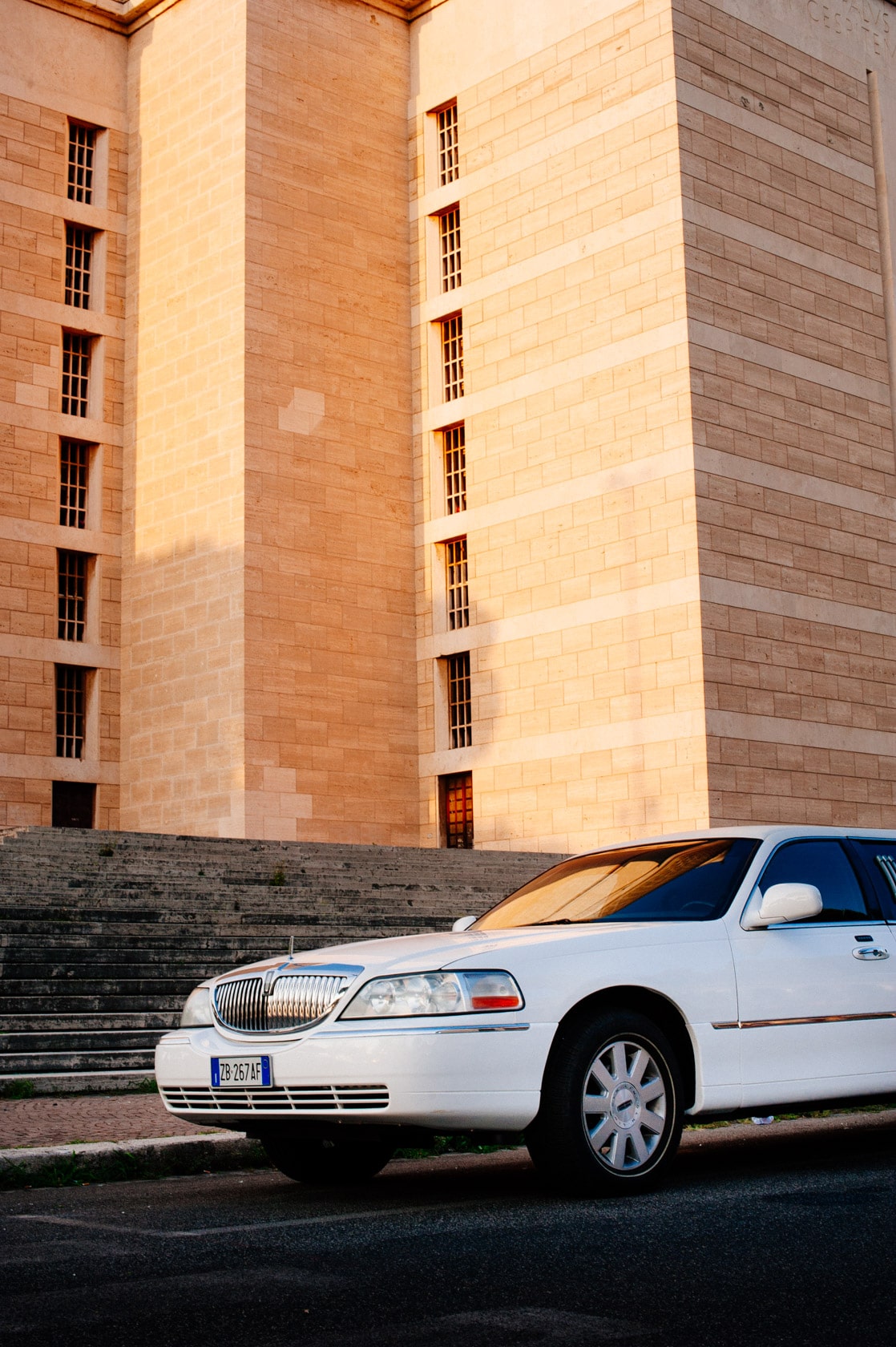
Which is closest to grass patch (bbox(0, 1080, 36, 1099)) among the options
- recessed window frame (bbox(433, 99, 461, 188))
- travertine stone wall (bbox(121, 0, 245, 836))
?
travertine stone wall (bbox(121, 0, 245, 836))

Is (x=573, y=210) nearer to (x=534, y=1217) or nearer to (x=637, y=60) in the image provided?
(x=637, y=60)

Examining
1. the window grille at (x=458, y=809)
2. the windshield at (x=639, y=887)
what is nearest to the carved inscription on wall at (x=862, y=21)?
the window grille at (x=458, y=809)

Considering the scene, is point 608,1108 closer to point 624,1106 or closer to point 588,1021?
point 624,1106

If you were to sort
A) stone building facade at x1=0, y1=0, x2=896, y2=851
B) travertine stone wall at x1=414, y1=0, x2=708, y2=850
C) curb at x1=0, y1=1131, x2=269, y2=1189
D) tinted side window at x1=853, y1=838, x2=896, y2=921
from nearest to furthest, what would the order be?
curb at x1=0, y1=1131, x2=269, y2=1189 < tinted side window at x1=853, y1=838, x2=896, y2=921 < travertine stone wall at x1=414, y1=0, x2=708, y2=850 < stone building facade at x1=0, y1=0, x2=896, y2=851

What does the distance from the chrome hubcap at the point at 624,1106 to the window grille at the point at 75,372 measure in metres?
28.2

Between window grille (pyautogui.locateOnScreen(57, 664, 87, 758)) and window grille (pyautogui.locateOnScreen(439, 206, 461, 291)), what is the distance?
11.0 metres

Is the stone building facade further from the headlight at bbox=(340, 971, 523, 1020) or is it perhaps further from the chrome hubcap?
the headlight at bbox=(340, 971, 523, 1020)

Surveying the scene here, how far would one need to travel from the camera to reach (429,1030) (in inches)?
227

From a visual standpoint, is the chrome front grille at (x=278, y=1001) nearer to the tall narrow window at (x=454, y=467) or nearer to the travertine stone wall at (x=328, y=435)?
the travertine stone wall at (x=328, y=435)

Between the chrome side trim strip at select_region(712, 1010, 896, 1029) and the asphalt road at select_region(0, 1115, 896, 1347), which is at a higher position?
the chrome side trim strip at select_region(712, 1010, 896, 1029)

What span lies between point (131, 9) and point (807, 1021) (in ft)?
106

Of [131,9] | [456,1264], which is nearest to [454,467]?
[131,9]

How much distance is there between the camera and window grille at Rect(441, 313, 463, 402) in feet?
107

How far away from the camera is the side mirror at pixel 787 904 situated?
21.6ft
